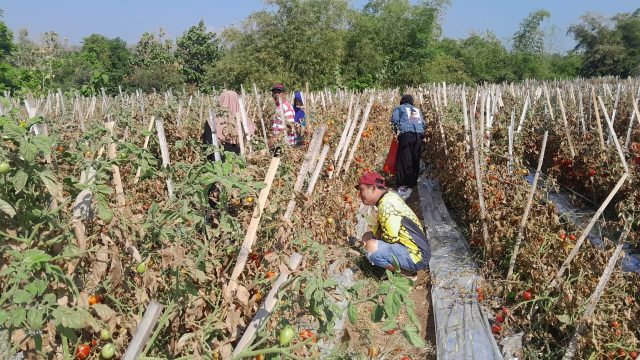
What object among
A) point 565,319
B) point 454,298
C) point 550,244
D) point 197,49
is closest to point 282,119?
point 454,298

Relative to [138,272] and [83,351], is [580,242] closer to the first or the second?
[138,272]

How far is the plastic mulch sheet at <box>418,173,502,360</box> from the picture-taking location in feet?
9.38

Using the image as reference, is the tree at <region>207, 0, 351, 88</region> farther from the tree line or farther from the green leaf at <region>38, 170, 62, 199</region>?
the green leaf at <region>38, 170, 62, 199</region>

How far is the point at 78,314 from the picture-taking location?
1209mm

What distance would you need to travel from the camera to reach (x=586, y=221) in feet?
15.1

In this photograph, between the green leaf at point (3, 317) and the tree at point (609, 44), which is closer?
the green leaf at point (3, 317)

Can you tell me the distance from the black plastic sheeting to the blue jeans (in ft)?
3.50

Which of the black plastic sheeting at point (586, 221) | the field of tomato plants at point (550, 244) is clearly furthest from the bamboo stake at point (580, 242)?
the black plastic sheeting at point (586, 221)

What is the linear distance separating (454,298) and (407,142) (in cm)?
324

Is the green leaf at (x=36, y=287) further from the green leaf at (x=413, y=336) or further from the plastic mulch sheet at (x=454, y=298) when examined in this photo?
the plastic mulch sheet at (x=454, y=298)

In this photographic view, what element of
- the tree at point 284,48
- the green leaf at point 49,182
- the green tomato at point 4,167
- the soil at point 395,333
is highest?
the tree at point 284,48

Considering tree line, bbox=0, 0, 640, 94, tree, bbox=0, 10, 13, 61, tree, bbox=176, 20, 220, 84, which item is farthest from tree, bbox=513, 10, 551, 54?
tree, bbox=0, 10, 13, 61

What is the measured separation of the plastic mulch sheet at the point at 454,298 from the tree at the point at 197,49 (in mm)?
35211

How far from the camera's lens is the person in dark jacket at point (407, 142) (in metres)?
6.38
